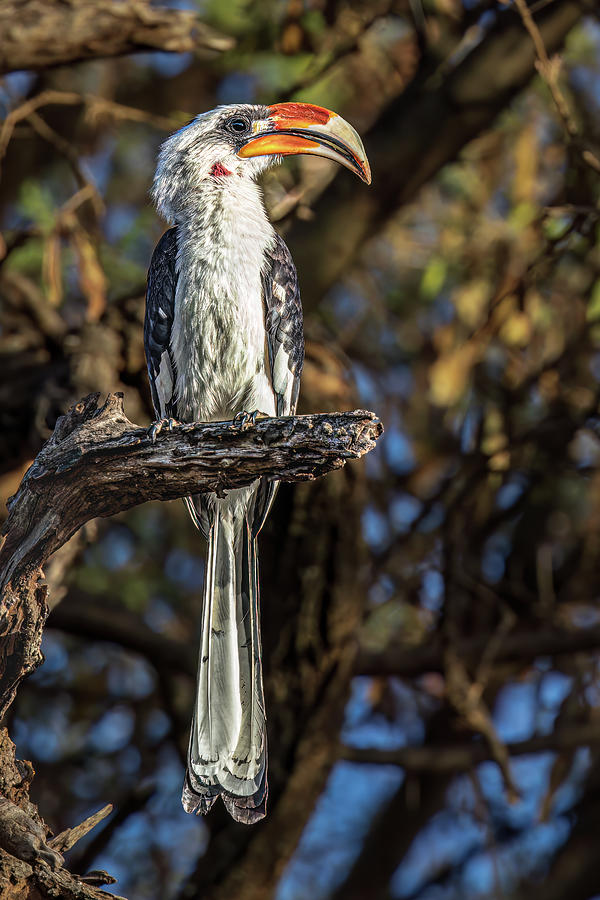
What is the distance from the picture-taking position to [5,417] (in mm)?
5191

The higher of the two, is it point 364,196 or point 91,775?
point 364,196

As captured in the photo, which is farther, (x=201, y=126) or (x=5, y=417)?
(x=5, y=417)

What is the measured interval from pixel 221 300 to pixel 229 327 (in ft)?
0.28

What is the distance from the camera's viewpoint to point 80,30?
203 inches

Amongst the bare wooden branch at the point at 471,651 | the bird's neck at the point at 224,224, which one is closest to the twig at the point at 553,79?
the bird's neck at the point at 224,224

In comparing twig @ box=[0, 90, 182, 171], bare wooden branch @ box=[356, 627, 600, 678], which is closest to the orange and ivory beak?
twig @ box=[0, 90, 182, 171]

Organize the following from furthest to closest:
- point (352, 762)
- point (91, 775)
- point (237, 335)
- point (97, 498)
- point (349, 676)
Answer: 1. point (91, 775)
2. point (352, 762)
3. point (349, 676)
4. point (237, 335)
5. point (97, 498)

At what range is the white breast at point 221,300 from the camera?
3.00 m

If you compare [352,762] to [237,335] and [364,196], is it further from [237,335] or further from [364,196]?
[237,335]

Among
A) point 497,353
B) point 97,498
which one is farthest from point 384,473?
point 97,498

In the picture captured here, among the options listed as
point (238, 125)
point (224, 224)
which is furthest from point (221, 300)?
point (238, 125)

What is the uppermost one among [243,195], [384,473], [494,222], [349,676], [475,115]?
[494,222]

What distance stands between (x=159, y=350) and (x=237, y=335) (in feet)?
1.36

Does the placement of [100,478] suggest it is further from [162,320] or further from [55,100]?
[55,100]
